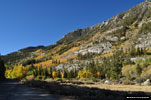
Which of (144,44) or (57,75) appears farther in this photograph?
(144,44)

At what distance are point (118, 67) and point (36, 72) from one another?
3243 inches

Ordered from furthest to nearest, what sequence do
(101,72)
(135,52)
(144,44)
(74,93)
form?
1. (144,44)
2. (135,52)
3. (101,72)
4. (74,93)

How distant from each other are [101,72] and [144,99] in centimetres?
9336

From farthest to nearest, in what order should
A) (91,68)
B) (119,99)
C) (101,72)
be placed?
1. (91,68)
2. (101,72)
3. (119,99)

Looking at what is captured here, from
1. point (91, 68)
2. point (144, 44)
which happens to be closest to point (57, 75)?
point (91, 68)

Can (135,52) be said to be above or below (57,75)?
above

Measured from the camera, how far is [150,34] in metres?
175

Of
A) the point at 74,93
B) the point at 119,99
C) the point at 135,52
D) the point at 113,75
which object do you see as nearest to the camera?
the point at 119,99

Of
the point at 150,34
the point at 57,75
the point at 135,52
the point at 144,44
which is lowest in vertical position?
the point at 57,75

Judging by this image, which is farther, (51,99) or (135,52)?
(135,52)

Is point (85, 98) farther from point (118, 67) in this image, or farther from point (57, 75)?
point (57, 75)

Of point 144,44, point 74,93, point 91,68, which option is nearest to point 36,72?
point 91,68

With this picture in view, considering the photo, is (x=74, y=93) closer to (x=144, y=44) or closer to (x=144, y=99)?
(x=144, y=99)

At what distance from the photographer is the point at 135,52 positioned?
143250 millimetres
